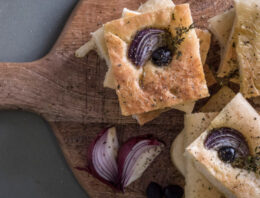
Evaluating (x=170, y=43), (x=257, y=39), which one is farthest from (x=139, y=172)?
(x=257, y=39)

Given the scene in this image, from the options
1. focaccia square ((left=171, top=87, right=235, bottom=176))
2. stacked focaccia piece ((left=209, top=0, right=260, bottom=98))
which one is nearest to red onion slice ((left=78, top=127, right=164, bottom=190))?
focaccia square ((left=171, top=87, right=235, bottom=176))

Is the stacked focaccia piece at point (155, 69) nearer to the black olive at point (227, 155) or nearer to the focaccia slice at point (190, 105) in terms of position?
the focaccia slice at point (190, 105)

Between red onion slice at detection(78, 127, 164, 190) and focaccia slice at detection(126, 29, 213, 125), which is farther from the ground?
focaccia slice at detection(126, 29, 213, 125)

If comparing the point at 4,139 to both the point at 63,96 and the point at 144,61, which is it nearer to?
the point at 63,96

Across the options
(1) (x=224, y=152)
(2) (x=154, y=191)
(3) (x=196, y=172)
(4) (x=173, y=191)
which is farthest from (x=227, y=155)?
(2) (x=154, y=191)

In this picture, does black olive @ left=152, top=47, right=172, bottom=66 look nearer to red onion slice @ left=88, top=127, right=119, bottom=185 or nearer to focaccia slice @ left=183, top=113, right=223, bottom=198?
focaccia slice @ left=183, top=113, right=223, bottom=198

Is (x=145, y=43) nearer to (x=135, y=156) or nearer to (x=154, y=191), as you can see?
(x=135, y=156)
